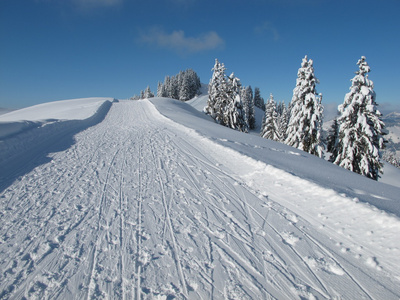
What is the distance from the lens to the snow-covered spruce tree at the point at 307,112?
18.2 meters

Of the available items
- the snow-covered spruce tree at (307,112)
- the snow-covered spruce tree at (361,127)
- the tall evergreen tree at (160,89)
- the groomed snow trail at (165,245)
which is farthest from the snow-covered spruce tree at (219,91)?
the tall evergreen tree at (160,89)

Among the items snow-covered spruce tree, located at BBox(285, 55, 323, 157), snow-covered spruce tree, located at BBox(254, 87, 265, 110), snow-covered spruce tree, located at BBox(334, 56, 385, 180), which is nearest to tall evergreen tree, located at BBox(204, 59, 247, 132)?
snow-covered spruce tree, located at BBox(285, 55, 323, 157)

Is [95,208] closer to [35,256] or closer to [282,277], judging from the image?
[35,256]

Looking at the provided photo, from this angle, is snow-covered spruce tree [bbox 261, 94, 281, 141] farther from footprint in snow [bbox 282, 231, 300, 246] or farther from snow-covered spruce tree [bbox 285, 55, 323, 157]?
footprint in snow [bbox 282, 231, 300, 246]

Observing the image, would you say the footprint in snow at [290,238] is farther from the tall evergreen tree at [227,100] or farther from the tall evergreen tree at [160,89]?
the tall evergreen tree at [160,89]

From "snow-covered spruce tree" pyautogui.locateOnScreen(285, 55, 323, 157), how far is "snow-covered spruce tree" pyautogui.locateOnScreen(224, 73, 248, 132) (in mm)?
10028

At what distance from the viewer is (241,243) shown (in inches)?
131

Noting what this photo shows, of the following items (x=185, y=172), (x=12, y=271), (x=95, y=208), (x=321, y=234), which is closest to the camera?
(x=12, y=271)

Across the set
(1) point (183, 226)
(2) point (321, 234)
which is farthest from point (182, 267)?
(2) point (321, 234)

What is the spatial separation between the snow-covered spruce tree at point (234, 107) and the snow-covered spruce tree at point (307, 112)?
1003 centimetres

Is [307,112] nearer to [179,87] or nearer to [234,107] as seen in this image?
[234,107]

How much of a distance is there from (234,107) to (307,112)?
39.3ft

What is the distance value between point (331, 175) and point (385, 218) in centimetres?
283

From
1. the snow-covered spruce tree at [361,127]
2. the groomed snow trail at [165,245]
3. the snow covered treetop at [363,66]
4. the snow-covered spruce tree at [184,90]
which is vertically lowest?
the groomed snow trail at [165,245]
